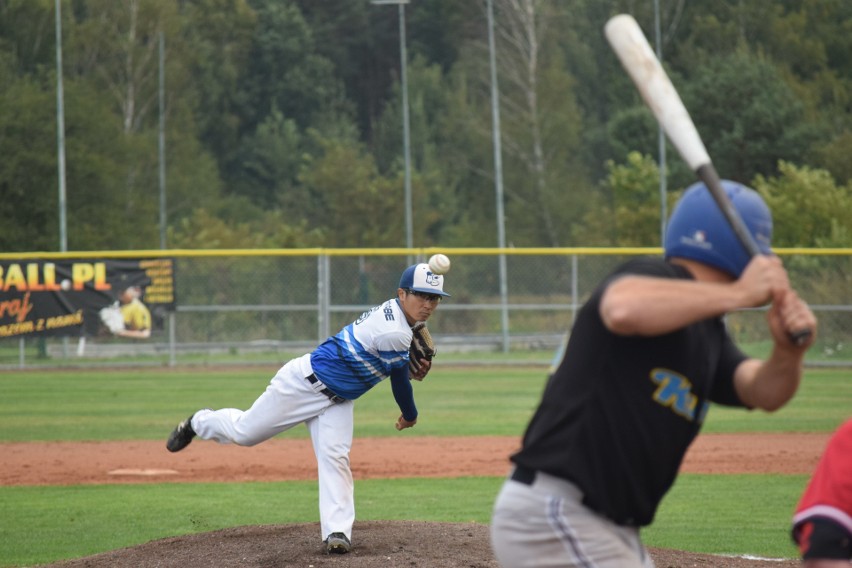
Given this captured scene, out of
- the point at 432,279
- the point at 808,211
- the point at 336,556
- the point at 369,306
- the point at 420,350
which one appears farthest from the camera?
the point at 808,211

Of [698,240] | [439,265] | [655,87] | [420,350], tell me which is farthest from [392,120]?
[698,240]

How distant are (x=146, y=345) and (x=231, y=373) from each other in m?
4.41

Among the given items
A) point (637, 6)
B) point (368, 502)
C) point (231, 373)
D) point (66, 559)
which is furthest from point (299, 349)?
point (637, 6)

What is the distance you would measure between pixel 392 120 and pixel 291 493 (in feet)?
167

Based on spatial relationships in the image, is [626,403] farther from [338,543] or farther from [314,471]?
[314,471]

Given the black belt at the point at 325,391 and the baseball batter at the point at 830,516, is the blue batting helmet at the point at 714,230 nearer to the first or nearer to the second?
the baseball batter at the point at 830,516

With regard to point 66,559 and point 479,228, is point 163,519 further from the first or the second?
point 479,228

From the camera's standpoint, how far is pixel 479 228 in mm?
52562

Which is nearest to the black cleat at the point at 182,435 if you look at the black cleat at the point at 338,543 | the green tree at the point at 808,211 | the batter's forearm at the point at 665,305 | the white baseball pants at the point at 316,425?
the white baseball pants at the point at 316,425

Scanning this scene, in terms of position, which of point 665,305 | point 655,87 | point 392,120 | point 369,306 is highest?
point 392,120

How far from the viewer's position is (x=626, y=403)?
10.4 feet

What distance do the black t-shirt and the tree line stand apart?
29839 millimetres

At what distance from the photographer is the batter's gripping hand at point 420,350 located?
7.47 m

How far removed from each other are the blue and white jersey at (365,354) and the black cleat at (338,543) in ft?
2.78
